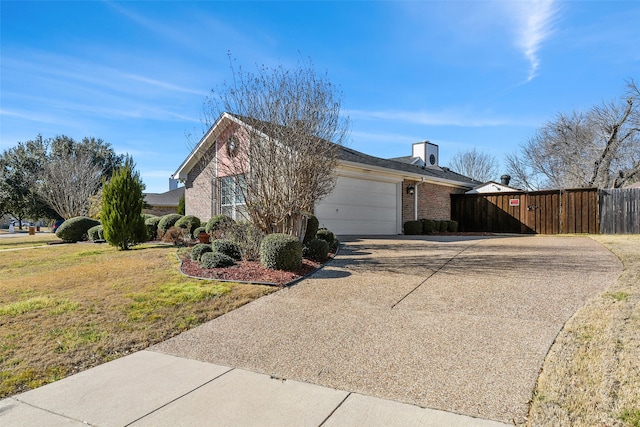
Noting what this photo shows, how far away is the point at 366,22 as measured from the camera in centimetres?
1037

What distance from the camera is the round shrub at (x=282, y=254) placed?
24.9ft

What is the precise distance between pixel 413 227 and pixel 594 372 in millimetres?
13733

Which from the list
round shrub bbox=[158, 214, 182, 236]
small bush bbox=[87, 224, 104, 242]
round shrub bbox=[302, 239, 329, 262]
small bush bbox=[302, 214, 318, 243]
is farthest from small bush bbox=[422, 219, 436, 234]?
small bush bbox=[87, 224, 104, 242]

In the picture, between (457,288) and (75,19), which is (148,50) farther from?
(457,288)

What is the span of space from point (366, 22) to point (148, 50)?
5.79 meters

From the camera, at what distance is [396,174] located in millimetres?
16703

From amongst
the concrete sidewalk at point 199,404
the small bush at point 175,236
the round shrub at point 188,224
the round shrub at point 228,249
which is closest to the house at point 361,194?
the round shrub at point 188,224

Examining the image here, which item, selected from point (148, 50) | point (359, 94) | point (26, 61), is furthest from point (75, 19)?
point (359, 94)

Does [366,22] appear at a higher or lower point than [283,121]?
higher

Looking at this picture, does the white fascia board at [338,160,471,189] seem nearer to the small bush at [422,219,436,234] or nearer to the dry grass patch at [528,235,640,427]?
the small bush at [422,219,436,234]

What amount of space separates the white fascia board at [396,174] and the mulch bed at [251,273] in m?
5.49

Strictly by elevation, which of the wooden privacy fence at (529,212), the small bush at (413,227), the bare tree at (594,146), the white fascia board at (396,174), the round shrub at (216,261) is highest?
the bare tree at (594,146)

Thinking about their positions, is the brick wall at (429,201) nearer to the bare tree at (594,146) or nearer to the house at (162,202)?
the bare tree at (594,146)

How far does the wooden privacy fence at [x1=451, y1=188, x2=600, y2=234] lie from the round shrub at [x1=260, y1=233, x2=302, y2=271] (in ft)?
46.7
